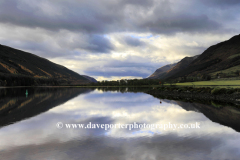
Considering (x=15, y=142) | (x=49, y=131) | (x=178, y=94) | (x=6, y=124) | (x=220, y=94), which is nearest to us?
(x=15, y=142)

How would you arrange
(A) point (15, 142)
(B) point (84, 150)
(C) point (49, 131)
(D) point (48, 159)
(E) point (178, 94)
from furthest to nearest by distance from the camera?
(E) point (178, 94) < (C) point (49, 131) < (A) point (15, 142) < (B) point (84, 150) < (D) point (48, 159)

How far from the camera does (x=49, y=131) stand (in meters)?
13.7

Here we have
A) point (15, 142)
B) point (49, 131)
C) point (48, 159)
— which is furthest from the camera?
point (49, 131)

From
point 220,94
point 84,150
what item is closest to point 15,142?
point 84,150

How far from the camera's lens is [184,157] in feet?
28.9

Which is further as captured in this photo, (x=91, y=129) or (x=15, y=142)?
(x=91, y=129)

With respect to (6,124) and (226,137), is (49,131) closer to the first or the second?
(6,124)

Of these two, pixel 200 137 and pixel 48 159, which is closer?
pixel 48 159

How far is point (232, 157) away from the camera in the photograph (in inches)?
350

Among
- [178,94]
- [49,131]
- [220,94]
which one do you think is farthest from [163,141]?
[178,94]

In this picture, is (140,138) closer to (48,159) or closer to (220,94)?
(48,159)

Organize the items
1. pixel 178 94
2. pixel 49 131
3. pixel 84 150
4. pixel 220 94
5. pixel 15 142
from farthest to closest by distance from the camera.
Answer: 1. pixel 178 94
2. pixel 220 94
3. pixel 49 131
4. pixel 15 142
5. pixel 84 150

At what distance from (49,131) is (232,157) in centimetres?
1350

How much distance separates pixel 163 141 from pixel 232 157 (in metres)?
4.04
